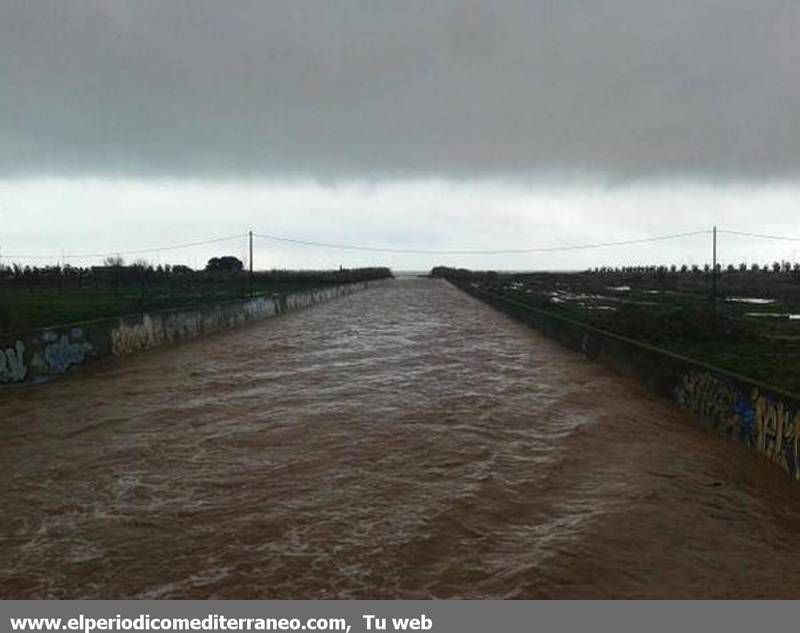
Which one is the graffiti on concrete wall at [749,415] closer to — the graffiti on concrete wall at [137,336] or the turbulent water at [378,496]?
the turbulent water at [378,496]

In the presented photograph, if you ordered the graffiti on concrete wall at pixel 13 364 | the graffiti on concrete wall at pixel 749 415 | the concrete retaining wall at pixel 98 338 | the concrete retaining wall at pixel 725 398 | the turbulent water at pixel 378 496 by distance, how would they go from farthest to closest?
the concrete retaining wall at pixel 98 338
the graffiti on concrete wall at pixel 13 364
the concrete retaining wall at pixel 725 398
the graffiti on concrete wall at pixel 749 415
the turbulent water at pixel 378 496

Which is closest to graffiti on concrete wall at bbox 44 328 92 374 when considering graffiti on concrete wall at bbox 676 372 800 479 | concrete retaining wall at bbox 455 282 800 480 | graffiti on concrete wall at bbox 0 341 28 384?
graffiti on concrete wall at bbox 0 341 28 384

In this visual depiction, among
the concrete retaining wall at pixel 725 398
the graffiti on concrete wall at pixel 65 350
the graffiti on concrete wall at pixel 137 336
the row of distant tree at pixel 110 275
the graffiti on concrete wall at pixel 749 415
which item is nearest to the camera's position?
the graffiti on concrete wall at pixel 749 415

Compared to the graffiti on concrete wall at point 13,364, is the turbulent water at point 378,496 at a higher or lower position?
lower

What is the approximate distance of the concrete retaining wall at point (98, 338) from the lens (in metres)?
14.4

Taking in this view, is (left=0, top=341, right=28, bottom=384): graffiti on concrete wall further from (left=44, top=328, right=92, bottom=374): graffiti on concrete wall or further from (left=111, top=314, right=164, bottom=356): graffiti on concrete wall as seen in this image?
(left=111, top=314, right=164, bottom=356): graffiti on concrete wall

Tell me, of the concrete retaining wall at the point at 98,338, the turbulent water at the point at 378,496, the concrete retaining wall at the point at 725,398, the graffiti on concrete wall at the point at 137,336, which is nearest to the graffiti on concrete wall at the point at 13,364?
the concrete retaining wall at the point at 98,338

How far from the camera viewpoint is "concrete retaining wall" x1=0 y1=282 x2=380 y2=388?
47.3 ft

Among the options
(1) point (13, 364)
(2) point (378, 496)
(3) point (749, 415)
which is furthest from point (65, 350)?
(3) point (749, 415)

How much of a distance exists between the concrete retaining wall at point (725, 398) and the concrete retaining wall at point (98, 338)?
1288cm

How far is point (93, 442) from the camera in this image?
32.3 feet

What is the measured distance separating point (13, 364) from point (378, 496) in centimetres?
1034

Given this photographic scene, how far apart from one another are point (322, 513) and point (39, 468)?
3996 mm
